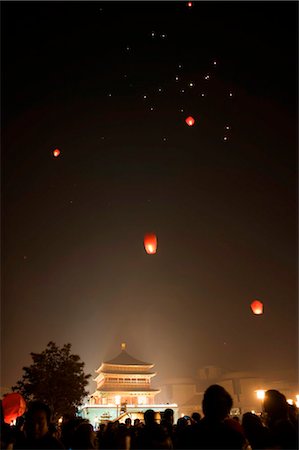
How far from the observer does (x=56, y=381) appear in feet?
80.7

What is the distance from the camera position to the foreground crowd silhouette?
3064mm

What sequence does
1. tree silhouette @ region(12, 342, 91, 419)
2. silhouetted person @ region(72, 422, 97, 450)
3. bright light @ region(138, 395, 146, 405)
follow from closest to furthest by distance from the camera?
silhouetted person @ region(72, 422, 97, 450)
tree silhouette @ region(12, 342, 91, 419)
bright light @ region(138, 395, 146, 405)

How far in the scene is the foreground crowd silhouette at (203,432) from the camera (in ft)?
10.1

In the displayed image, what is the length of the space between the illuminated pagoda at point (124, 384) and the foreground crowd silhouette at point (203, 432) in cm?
3469

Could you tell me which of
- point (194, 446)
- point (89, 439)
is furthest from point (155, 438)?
point (194, 446)

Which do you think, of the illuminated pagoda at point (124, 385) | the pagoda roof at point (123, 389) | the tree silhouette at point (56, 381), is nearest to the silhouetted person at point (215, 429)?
the tree silhouette at point (56, 381)

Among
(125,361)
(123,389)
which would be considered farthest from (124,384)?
(125,361)

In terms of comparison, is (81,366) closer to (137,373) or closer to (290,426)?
(137,373)

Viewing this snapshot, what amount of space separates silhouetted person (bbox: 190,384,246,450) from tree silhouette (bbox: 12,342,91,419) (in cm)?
2295

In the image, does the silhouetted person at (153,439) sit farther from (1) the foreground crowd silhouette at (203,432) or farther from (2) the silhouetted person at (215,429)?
(2) the silhouetted person at (215,429)

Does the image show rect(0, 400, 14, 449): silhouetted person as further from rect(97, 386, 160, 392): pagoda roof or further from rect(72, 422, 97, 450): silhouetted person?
rect(97, 386, 160, 392): pagoda roof

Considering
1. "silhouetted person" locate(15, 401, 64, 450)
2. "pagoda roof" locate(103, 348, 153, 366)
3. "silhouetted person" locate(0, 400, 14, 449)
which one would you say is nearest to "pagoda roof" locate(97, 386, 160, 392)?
"pagoda roof" locate(103, 348, 153, 366)

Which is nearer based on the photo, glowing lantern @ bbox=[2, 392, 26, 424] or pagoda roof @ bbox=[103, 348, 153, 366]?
glowing lantern @ bbox=[2, 392, 26, 424]

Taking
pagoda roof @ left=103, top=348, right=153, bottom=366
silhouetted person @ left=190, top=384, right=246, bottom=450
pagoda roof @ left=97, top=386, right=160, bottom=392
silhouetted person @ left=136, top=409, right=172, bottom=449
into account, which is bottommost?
silhouetted person @ left=136, top=409, right=172, bottom=449
